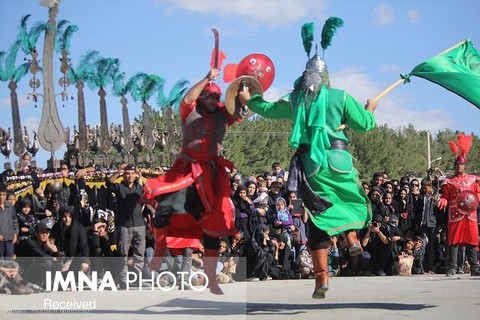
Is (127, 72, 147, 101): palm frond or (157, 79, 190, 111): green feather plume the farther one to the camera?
(127, 72, 147, 101): palm frond

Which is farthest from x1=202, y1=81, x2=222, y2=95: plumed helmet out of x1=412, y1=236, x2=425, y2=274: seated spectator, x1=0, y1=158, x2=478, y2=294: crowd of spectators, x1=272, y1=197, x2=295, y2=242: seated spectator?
x1=412, y1=236, x2=425, y2=274: seated spectator

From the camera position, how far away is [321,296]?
8.18 m

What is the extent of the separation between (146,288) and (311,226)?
144 inches

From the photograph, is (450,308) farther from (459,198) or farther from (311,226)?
(459,198)

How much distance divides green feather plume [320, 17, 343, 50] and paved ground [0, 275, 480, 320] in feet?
8.17

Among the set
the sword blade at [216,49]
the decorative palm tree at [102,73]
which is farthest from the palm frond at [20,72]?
the sword blade at [216,49]

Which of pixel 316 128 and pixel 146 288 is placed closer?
pixel 316 128

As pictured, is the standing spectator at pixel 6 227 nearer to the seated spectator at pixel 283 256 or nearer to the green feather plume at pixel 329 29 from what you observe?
the seated spectator at pixel 283 256

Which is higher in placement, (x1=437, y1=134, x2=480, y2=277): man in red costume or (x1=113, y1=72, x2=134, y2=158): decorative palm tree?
(x1=113, y1=72, x2=134, y2=158): decorative palm tree

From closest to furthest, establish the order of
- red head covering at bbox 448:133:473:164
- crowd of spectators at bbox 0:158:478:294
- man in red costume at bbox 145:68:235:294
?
man in red costume at bbox 145:68:235:294 → red head covering at bbox 448:133:473:164 → crowd of spectators at bbox 0:158:478:294

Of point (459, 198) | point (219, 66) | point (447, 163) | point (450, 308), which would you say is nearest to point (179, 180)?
point (219, 66)

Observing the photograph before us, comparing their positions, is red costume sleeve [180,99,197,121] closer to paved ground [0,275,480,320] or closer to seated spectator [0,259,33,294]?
paved ground [0,275,480,320]

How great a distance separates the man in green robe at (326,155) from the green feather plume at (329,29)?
270 mm

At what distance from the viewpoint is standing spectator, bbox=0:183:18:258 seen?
1125cm
